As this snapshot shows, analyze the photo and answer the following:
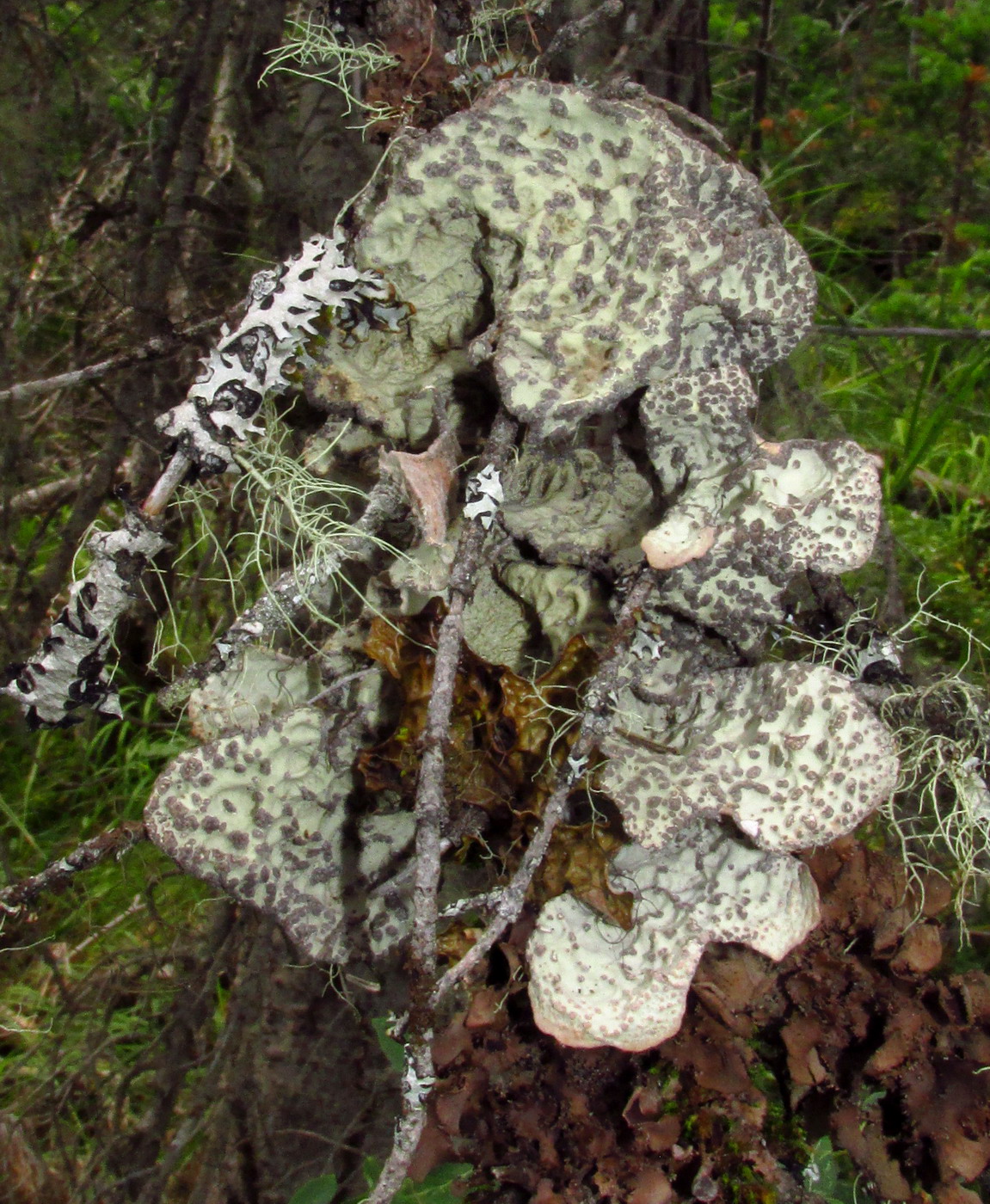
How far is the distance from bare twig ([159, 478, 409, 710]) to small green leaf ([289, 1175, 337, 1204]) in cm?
52

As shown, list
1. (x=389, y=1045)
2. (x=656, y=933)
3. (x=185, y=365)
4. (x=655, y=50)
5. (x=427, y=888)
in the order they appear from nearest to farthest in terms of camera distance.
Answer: (x=427, y=888)
(x=656, y=933)
(x=389, y=1045)
(x=655, y=50)
(x=185, y=365)

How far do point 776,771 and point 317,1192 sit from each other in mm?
628

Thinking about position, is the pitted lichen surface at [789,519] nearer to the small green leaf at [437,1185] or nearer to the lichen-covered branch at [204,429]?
the lichen-covered branch at [204,429]

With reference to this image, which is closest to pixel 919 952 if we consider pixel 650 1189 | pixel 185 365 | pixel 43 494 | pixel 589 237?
pixel 650 1189

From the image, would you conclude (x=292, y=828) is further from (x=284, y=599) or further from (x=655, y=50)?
(x=655, y=50)

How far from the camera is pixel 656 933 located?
72 centimetres

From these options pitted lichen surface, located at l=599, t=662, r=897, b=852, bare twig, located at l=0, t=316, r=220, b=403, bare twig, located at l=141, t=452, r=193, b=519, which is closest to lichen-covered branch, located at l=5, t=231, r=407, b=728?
bare twig, located at l=141, t=452, r=193, b=519

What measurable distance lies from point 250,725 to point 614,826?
1.05ft

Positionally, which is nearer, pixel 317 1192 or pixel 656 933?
pixel 656 933

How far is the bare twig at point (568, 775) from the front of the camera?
664 mm

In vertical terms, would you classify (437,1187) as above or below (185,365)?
below

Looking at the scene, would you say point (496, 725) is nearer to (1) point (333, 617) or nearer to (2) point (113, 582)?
(1) point (333, 617)

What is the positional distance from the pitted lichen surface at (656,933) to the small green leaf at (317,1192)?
34cm

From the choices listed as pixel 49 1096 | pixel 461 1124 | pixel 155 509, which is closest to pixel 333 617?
pixel 155 509
